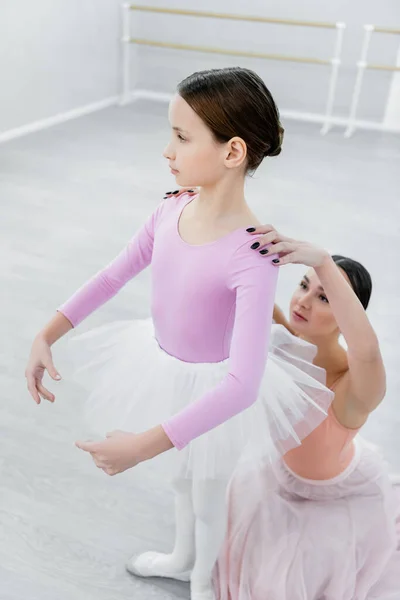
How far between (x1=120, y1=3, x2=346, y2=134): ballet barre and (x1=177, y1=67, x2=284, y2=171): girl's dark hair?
13.5ft

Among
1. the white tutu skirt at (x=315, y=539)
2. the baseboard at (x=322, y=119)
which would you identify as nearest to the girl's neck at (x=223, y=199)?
the white tutu skirt at (x=315, y=539)

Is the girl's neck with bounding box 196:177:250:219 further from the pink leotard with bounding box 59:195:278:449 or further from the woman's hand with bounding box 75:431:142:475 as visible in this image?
the woman's hand with bounding box 75:431:142:475

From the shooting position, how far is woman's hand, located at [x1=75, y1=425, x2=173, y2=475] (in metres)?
0.74

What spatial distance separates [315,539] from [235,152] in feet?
2.57

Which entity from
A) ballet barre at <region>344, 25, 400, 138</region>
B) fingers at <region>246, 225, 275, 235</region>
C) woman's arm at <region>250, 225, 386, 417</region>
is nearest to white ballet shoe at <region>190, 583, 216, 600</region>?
woman's arm at <region>250, 225, 386, 417</region>

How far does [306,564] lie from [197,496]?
28cm

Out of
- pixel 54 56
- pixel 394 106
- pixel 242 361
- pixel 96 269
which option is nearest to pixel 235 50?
pixel 394 106

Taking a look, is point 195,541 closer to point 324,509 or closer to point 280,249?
point 324,509

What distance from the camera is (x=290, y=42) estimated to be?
4840mm

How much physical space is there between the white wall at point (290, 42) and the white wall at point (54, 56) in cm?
46

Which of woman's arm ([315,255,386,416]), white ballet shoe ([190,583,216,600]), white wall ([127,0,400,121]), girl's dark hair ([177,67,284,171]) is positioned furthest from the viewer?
white wall ([127,0,400,121])

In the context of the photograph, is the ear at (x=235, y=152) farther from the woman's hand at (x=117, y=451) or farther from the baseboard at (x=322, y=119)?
the baseboard at (x=322, y=119)

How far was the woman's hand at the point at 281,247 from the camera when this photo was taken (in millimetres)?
756

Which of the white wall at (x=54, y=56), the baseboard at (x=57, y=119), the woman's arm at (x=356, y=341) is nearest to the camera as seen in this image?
the woman's arm at (x=356, y=341)
